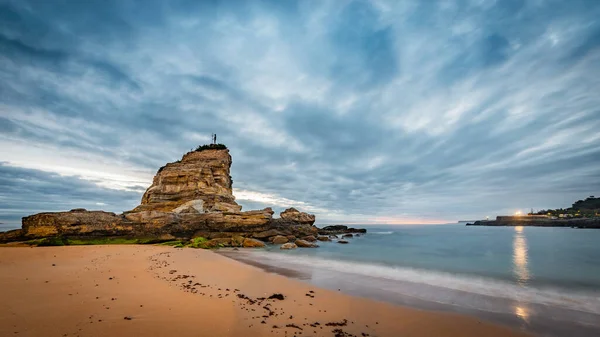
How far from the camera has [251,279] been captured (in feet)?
35.9

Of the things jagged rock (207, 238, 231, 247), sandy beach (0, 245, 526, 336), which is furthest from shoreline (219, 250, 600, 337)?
jagged rock (207, 238, 231, 247)

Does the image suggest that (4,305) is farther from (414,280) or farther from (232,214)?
(232,214)

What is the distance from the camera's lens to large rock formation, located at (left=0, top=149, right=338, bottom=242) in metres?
25.2

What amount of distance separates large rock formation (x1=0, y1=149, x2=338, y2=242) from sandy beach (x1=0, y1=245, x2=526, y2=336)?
750 inches

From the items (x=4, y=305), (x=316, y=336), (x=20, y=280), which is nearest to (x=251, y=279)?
(x=316, y=336)

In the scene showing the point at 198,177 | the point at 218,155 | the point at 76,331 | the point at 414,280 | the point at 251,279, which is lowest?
the point at 414,280

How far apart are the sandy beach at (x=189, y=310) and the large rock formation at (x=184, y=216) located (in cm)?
1905

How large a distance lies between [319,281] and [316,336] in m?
6.41

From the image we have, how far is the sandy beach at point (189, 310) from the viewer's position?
5301 millimetres

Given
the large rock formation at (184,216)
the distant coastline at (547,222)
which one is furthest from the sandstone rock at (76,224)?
the distant coastline at (547,222)

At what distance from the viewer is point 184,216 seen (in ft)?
109

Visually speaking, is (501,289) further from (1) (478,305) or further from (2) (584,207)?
(2) (584,207)

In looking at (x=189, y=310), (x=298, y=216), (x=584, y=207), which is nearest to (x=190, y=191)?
(x=298, y=216)

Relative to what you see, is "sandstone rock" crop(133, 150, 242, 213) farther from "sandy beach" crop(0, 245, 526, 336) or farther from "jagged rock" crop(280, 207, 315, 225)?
→ "sandy beach" crop(0, 245, 526, 336)
